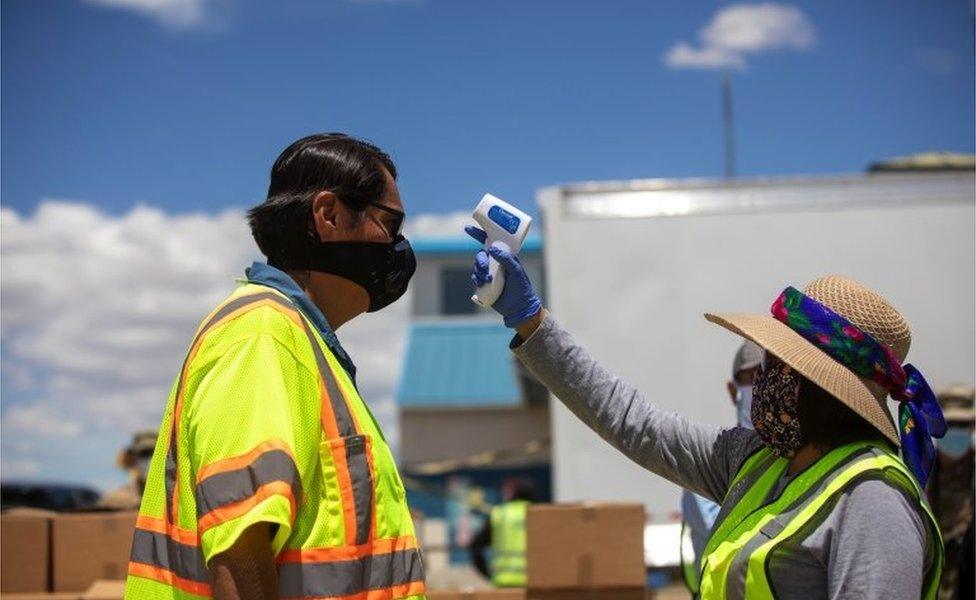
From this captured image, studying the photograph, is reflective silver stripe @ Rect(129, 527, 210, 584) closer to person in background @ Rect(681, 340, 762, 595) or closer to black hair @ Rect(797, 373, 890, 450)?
black hair @ Rect(797, 373, 890, 450)

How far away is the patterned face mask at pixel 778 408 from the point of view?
235 centimetres

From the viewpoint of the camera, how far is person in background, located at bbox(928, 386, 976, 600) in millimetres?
6289

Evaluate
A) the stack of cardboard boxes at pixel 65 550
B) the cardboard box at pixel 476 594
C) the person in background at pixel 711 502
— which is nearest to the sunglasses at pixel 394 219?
the person in background at pixel 711 502

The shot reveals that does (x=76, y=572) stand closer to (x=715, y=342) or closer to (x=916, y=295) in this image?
(x=715, y=342)

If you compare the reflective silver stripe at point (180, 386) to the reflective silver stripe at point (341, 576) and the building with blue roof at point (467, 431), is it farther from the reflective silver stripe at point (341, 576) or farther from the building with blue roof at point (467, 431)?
the building with blue roof at point (467, 431)

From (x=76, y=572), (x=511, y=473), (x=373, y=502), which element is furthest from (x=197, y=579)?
(x=511, y=473)

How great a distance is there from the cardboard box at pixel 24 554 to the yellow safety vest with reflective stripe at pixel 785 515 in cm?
395

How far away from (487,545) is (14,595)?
8.44 m

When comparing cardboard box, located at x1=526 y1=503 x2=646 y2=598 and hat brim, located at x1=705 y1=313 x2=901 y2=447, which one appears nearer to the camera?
hat brim, located at x1=705 y1=313 x2=901 y2=447

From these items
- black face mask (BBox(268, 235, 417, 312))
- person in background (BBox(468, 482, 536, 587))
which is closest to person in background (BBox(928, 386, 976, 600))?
person in background (BBox(468, 482, 536, 587))

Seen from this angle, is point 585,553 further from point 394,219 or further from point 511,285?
point 394,219

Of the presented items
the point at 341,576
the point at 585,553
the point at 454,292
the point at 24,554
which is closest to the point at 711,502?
the point at 585,553

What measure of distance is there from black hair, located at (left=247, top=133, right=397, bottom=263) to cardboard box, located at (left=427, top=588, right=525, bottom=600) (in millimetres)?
3063

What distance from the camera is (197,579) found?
75.7 inches
